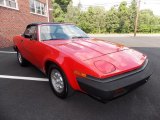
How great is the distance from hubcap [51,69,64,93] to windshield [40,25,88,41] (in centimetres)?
97

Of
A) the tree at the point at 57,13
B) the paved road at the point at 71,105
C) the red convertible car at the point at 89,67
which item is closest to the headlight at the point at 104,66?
the red convertible car at the point at 89,67

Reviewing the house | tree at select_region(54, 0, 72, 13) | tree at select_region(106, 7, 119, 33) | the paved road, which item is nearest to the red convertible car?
the paved road

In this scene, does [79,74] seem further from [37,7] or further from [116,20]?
[116,20]

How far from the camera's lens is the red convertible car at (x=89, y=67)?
2.38m

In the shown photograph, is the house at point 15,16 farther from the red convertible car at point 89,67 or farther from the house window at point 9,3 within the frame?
the red convertible car at point 89,67

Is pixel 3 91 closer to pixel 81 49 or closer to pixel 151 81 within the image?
pixel 81 49

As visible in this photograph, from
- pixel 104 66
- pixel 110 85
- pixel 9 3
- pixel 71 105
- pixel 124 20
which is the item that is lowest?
pixel 71 105

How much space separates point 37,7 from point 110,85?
15.2 meters

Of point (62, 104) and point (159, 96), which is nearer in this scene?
point (62, 104)

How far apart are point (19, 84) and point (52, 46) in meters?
1.55

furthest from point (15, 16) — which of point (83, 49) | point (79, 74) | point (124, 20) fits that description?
point (124, 20)

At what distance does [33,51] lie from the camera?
405cm

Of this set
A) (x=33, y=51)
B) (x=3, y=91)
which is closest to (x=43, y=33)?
(x=33, y=51)

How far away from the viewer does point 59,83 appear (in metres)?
3.25
